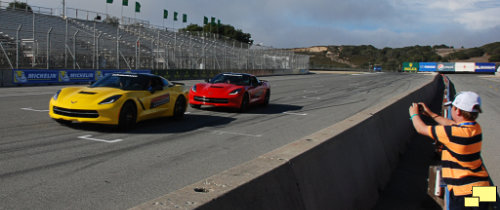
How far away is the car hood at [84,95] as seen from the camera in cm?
883

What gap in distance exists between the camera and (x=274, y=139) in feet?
30.3

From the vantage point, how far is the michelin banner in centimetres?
2255

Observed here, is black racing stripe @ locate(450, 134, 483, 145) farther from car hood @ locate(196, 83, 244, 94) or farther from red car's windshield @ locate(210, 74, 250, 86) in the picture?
red car's windshield @ locate(210, 74, 250, 86)

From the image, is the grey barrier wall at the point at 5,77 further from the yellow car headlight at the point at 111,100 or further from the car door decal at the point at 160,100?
the yellow car headlight at the point at 111,100

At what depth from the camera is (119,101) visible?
909 cm

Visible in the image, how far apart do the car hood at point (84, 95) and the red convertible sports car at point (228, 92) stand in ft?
13.8

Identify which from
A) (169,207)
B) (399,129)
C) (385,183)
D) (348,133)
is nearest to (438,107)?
(399,129)

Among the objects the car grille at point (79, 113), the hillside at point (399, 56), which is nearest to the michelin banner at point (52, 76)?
the car grille at point (79, 113)

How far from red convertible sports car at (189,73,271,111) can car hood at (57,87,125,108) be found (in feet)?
13.8

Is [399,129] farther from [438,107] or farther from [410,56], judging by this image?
[410,56]

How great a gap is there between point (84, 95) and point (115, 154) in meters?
2.69

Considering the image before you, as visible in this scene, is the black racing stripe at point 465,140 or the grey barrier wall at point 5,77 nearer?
the black racing stripe at point 465,140

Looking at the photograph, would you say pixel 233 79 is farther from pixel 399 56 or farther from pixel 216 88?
pixel 399 56

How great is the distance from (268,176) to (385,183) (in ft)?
11.9
